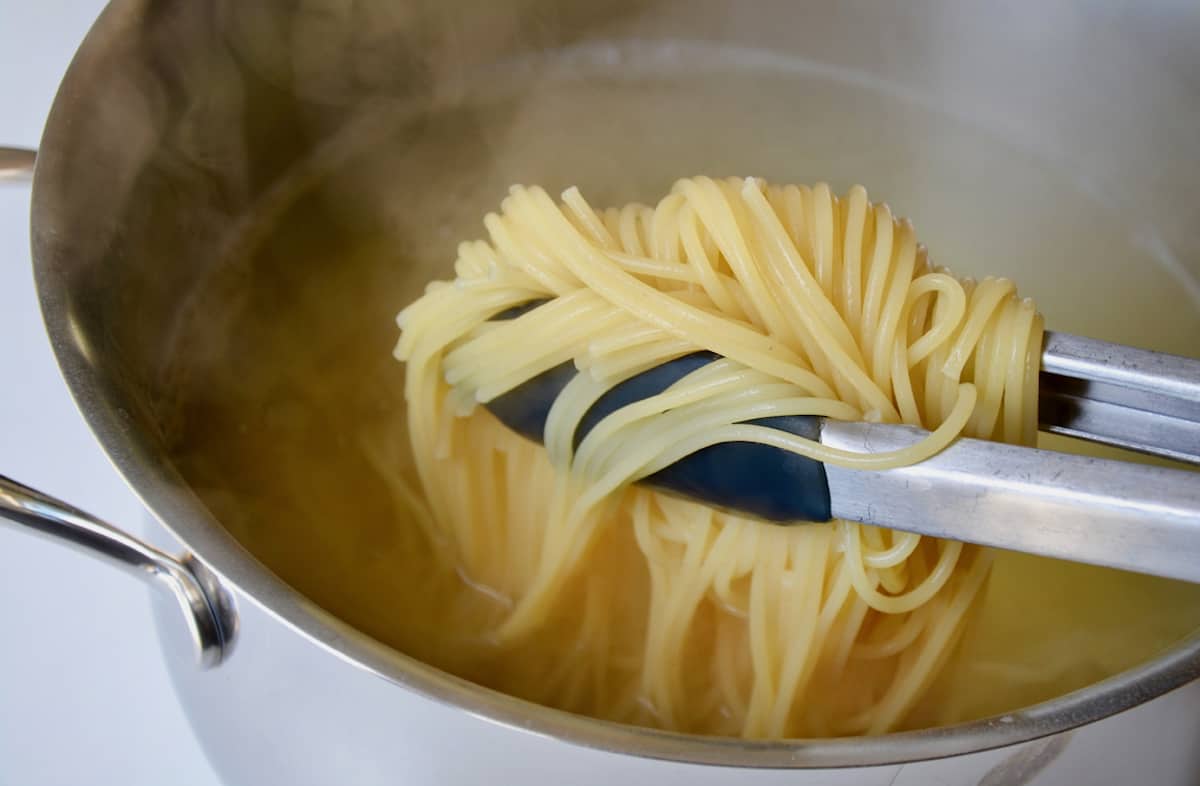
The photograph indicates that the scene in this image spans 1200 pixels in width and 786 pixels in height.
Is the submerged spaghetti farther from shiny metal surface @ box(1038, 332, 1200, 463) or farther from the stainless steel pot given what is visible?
the stainless steel pot

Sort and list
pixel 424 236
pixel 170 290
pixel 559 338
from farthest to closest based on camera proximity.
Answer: pixel 424 236 < pixel 170 290 < pixel 559 338

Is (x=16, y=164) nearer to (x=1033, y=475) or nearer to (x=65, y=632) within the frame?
(x=65, y=632)

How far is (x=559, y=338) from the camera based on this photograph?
1171mm

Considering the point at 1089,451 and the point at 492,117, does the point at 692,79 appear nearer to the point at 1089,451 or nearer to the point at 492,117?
the point at 492,117

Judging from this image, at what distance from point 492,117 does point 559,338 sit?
774 mm

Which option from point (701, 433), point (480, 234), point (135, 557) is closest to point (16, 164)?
point (135, 557)

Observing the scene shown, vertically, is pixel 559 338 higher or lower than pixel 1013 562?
higher

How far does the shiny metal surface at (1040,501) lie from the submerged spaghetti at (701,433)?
0.08ft

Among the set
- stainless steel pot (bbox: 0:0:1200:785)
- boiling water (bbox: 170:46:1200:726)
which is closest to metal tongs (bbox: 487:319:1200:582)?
stainless steel pot (bbox: 0:0:1200:785)

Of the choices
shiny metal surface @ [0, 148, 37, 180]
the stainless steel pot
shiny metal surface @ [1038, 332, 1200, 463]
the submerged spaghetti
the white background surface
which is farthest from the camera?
the white background surface

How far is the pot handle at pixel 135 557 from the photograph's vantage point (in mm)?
905

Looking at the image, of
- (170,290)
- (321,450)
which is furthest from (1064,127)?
(170,290)

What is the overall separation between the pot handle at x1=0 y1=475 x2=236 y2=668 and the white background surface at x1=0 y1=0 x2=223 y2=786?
0.17 metres

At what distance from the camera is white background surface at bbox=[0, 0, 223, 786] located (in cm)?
133
